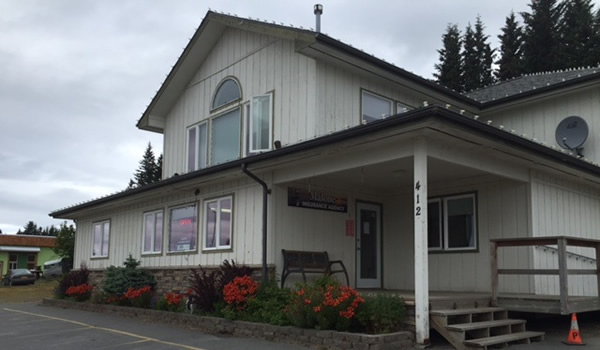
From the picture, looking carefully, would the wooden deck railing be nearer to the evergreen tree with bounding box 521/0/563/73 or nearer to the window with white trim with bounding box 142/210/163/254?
the window with white trim with bounding box 142/210/163/254

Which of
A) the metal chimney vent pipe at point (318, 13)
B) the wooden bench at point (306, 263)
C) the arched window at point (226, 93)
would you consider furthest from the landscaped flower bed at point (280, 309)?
the metal chimney vent pipe at point (318, 13)

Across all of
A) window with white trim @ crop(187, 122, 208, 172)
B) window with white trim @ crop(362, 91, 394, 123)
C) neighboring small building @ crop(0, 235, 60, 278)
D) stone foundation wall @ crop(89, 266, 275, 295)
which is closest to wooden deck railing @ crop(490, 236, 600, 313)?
window with white trim @ crop(362, 91, 394, 123)

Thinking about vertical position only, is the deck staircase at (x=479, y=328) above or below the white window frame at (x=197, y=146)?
below

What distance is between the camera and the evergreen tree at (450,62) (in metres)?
43.3

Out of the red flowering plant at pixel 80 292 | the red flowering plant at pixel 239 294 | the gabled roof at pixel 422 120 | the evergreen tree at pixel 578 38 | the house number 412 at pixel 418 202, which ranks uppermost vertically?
the evergreen tree at pixel 578 38

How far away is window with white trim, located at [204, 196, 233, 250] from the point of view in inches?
539

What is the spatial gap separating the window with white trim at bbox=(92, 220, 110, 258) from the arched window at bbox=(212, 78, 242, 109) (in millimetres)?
Result: 6147

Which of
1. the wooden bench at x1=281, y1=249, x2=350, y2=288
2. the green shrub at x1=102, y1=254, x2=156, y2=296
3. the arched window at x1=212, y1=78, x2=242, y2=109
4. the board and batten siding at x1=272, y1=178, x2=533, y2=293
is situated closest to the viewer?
the board and batten siding at x1=272, y1=178, x2=533, y2=293

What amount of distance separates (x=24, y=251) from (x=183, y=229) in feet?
129

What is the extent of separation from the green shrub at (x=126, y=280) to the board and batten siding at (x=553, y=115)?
11148mm

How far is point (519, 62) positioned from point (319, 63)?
30.3 meters

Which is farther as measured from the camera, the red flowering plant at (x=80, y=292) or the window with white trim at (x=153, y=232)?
the red flowering plant at (x=80, y=292)

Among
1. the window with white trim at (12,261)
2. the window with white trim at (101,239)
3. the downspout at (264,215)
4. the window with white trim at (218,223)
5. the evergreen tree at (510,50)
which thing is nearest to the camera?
the downspout at (264,215)

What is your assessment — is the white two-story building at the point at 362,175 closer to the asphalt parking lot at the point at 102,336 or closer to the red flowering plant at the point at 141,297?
the red flowering plant at the point at 141,297
